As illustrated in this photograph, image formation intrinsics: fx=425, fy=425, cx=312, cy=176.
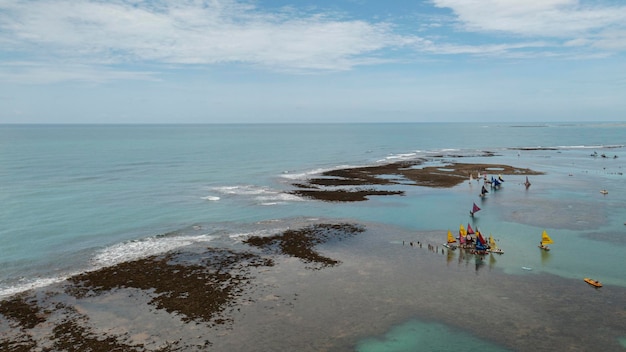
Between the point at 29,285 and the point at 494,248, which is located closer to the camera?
the point at 29,285

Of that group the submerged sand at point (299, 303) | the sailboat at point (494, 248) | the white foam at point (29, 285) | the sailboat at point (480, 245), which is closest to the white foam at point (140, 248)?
the submerged sand at point (299, 303)

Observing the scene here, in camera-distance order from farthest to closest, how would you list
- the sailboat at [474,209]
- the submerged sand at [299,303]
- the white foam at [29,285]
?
the sailboat at [474,209]
the white foam at [29,285]
the submerged sand at [299,303]

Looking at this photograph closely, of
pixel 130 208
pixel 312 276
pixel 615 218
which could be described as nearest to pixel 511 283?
pixel 312 276

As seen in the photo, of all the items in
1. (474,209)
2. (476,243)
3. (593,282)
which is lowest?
(593,282)

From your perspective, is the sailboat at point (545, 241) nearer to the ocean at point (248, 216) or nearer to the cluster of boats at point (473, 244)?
the ocean at point (248, 216)

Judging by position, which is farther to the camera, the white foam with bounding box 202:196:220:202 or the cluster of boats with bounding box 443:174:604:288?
the white foam with bounding box 202:196:220:202

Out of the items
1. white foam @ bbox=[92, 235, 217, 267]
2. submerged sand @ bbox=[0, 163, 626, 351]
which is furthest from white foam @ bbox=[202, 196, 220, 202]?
submerged sand @ bbox=[0, 163, 626, 351]

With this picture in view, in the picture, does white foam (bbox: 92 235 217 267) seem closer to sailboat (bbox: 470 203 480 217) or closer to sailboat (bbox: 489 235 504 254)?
sailboat (bbox: 489 235 504 254)

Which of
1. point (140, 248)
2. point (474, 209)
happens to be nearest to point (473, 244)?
point (474, 209)

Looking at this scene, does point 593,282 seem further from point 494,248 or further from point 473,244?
point 473,244

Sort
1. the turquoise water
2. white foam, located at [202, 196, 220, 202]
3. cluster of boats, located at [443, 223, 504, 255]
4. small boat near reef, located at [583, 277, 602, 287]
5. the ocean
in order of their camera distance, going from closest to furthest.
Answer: the turquoise water
small boat near reef, located at [583, 277, 602, 287]
the ocean
cluster of boats, located at [443, 223, 504, 255]
white foam, located at [202, 196, 220, 202]

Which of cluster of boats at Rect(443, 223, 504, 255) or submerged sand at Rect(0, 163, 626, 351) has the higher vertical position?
cluster of boats at Rect(443, 223, 504, 255)

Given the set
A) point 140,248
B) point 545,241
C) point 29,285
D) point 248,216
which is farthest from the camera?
point 248,216

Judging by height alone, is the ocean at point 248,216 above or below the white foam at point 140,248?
above
